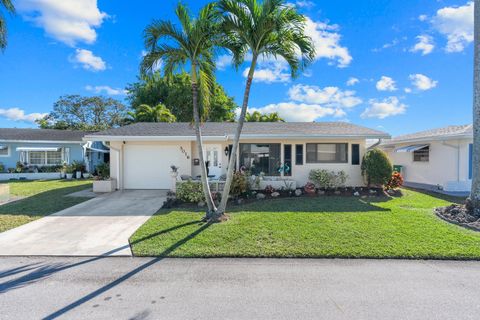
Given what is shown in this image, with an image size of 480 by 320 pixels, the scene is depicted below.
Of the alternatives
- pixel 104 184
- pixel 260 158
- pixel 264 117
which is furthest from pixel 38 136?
pixel 264 117

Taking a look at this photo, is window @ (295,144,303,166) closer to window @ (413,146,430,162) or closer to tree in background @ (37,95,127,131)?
window @ (413,146,430,162)

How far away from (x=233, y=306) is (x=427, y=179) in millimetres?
14783

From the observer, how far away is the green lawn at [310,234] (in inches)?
186

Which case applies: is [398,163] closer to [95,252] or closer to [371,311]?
[371,311]

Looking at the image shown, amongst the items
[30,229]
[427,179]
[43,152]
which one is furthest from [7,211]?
[427,179]

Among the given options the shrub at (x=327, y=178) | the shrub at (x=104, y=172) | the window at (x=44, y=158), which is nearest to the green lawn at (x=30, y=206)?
the shrub at (x=104, y=172)

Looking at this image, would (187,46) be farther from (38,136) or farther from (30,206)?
(38,136)

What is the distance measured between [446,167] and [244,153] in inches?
406

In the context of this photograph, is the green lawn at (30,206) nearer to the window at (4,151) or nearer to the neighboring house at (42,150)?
the neighboring house at (42,150)

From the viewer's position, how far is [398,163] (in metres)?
16.1

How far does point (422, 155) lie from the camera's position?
13.7 metres

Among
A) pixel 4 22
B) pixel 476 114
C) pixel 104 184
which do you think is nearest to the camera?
pixel 476 114

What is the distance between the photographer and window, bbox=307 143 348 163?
452 inches

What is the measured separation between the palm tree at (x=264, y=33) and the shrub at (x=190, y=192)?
221 cm
